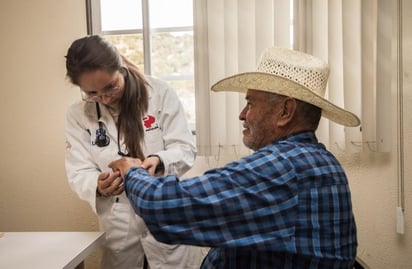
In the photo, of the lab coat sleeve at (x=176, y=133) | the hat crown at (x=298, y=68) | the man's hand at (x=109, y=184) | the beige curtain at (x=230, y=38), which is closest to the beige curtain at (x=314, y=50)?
the beige curtain at (x=230, y=38)

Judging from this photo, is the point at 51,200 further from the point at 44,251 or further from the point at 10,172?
the point at 44,251

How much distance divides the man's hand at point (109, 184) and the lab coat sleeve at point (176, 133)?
229 millimetres

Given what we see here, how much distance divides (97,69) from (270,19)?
3.14 feet

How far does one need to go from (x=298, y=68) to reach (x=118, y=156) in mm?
766

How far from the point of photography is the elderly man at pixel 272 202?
781 millimetres

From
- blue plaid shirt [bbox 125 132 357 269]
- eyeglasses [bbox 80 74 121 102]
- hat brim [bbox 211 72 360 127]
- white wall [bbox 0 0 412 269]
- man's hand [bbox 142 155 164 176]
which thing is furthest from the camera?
white wall [bbox 0 0 412 269]

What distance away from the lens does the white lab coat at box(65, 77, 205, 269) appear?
4.52 ft

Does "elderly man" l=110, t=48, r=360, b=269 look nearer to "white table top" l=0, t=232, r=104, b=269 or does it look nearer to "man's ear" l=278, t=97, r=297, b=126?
"man's ear" l=278, t=97, r=297, b=126

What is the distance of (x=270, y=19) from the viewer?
1804mm

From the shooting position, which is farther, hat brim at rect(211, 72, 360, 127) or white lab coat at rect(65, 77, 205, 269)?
white lab coat at rect(65, 77, 205, 269)

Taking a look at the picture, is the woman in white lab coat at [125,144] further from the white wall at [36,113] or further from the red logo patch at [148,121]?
the white wall at [36,113]

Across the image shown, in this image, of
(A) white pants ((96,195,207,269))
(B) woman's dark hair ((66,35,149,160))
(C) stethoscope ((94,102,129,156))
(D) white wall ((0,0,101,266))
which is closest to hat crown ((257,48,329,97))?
(B) woman's dark hair ((66,35,149,160))

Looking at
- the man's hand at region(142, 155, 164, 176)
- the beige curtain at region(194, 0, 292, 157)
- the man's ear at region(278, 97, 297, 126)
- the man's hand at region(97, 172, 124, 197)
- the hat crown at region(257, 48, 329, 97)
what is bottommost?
the man's hand at region(97, 172, 124, 197)

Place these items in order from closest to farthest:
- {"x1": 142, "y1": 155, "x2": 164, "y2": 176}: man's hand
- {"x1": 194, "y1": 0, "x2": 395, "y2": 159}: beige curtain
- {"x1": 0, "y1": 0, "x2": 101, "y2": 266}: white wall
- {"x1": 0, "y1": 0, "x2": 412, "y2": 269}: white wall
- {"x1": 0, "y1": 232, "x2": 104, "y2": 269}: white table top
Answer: {"x1": 0, "y1": 232, "x2": 104, "y2": 269}: white table top, {"x1": 142, "y1": 155, "x2": 164, "y2": 176}: man's hand, {"x1": 194, "y1": 0, "x2": 395, "y2": 159}: beige curtain, {"x1": 0, "y1": 0, "x2": 412, "y2": 269}: white wall, {"x1": 0, "y1": 0, "x2": 101, "y2": 266}: white wall
